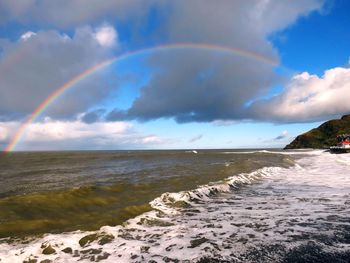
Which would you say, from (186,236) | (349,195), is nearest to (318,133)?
(349,195)

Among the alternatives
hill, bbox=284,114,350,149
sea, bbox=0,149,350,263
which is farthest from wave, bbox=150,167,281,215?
hill, bbox=284,114,350,149

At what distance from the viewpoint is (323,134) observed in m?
173

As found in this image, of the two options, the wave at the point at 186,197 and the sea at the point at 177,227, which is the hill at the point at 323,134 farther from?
the sea at the point at 177,227

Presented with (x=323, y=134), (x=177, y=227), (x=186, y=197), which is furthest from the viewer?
(x=323, y=134)

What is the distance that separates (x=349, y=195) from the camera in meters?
18.0

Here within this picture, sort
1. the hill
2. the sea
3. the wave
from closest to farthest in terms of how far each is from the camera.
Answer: the sea < the wave < the hill

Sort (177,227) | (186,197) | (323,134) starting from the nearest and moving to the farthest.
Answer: (177,227)
(186,197)
(323,134)

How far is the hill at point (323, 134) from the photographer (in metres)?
160

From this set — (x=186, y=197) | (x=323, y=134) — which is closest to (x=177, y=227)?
(x=186, y=197)

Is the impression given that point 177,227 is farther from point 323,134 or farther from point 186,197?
point 323,134

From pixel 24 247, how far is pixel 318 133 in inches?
7479

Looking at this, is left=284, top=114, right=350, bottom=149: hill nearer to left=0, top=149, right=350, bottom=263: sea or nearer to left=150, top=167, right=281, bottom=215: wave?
left=150, top=167, right=281, bottom=215: wave

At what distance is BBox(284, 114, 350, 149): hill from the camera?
6294 inches

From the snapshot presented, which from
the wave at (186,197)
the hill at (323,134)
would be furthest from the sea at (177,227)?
the hill at (323,134)
